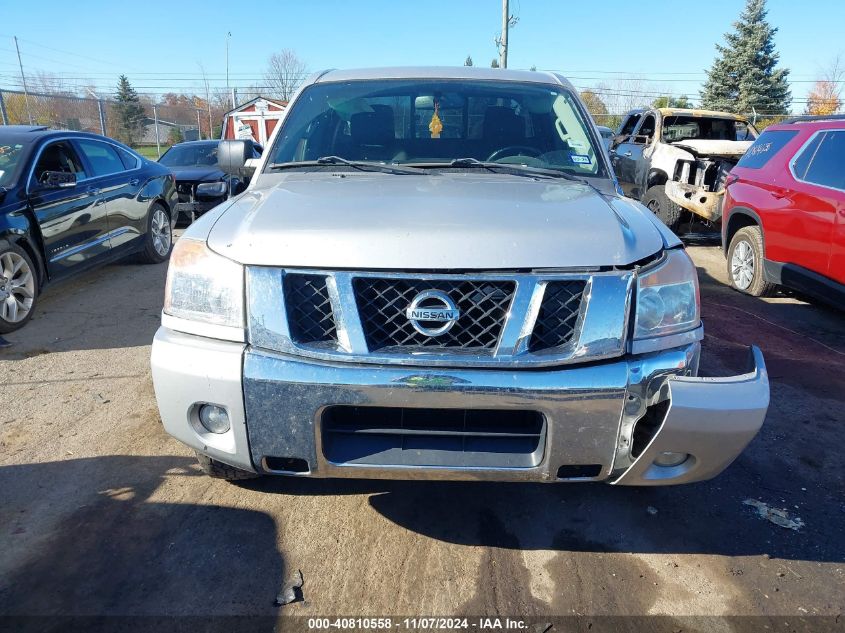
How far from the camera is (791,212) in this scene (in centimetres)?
570

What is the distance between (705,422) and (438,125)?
2.19m

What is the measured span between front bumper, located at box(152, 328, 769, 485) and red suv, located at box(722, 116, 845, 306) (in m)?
3.90

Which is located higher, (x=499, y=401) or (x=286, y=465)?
(x=499, y=401)

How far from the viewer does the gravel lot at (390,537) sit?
2.24m

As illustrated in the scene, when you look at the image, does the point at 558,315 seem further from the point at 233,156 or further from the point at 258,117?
the point at 258,117

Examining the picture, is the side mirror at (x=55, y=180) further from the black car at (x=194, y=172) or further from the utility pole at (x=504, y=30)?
the utility pole at (x=504, y=30)

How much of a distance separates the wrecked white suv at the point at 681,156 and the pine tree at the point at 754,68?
25.7 m

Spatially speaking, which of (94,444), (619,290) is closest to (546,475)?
(619,290)

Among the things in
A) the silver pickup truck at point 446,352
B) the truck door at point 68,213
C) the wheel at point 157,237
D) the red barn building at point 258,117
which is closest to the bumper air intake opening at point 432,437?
the silver pickup truck at point 446,352

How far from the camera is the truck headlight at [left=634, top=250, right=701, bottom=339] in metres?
2.12

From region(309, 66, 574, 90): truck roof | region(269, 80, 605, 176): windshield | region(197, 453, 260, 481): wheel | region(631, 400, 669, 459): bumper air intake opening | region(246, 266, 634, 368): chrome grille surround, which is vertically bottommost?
region(197, 453, 260, 481): wheel

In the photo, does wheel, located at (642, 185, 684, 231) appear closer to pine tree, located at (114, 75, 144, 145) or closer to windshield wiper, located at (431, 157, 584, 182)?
windshield wiper, located at (431, 157, 584, 182)

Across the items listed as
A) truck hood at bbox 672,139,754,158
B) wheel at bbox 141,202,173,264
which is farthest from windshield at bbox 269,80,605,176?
truck hood at bbox 672,139,754,158

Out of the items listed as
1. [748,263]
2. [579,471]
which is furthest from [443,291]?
[748,263]
